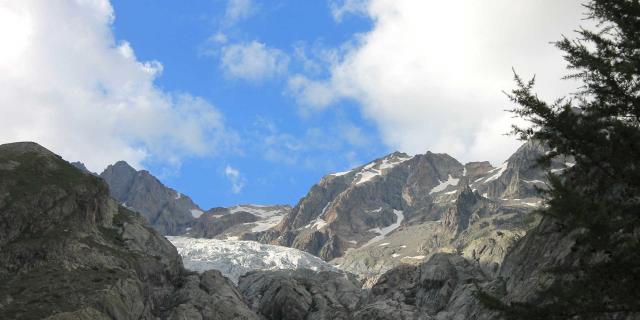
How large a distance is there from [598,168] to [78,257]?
2329 inches

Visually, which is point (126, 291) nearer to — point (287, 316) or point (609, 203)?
point (287, 316)

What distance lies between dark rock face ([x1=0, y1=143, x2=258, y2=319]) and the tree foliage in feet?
150

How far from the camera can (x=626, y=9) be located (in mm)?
18078

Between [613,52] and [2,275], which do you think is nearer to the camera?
[613,52]

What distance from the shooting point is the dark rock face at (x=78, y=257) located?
53.1 meters

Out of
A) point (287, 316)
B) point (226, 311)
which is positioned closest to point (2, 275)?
point (226, 311)

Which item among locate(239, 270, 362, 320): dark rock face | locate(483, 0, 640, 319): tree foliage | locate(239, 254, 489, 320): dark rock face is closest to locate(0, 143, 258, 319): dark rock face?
locate(239, 270, 362, 320): dark rock face

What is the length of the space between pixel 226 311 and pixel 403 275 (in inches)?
1067

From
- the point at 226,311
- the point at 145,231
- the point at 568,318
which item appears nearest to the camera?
the point at 568,318

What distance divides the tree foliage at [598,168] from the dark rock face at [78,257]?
45792 mm

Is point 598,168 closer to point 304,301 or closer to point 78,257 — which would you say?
point 78,257

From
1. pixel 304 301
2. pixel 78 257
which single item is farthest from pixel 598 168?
pixel 304 301

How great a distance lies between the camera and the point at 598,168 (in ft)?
57.7

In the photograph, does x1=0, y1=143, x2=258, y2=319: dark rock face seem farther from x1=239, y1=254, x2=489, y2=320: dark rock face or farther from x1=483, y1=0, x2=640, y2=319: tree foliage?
x1=483, y1=0, x2=640, y2=319: tree foliage
